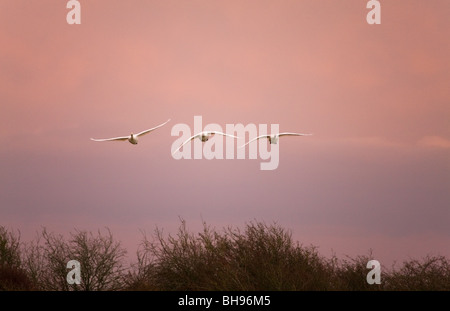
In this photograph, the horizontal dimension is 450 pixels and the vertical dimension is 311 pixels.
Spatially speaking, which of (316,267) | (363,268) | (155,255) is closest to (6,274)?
(155,255)

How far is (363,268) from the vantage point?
2417 cm

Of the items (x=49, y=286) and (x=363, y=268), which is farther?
(x=49, y=286)

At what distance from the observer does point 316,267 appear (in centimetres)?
2302
